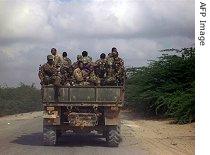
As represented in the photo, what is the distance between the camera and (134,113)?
1966 cm

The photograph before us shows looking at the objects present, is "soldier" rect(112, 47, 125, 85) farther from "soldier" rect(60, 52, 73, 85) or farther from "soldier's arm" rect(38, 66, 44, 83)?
"soldier's arm" rect(38, 66, 44, 83)

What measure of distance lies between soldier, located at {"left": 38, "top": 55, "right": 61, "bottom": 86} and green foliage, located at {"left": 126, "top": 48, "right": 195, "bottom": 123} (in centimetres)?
571

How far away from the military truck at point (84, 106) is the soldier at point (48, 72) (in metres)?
0.30

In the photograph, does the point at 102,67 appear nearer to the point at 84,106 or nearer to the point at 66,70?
the point at 66,70

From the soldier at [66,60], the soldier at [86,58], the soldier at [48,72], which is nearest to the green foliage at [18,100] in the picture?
the soldier at [66,60]

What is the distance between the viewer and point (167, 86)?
1659cm

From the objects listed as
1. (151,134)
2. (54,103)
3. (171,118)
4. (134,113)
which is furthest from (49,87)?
(134,113)

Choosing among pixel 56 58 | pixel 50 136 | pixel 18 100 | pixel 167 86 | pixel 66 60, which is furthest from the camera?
pixel 18 100

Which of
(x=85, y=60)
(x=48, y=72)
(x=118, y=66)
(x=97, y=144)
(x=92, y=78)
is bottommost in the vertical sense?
(x=97, y=144)

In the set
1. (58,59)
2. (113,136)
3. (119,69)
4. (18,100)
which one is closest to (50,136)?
(113,136)

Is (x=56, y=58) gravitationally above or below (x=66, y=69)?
above

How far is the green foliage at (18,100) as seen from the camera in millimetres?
27547

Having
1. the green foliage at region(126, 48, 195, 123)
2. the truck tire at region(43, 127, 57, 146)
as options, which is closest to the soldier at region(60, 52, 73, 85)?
the truck tire at region(43, 127, 57, 146)

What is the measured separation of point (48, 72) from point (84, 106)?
39.3 inches
